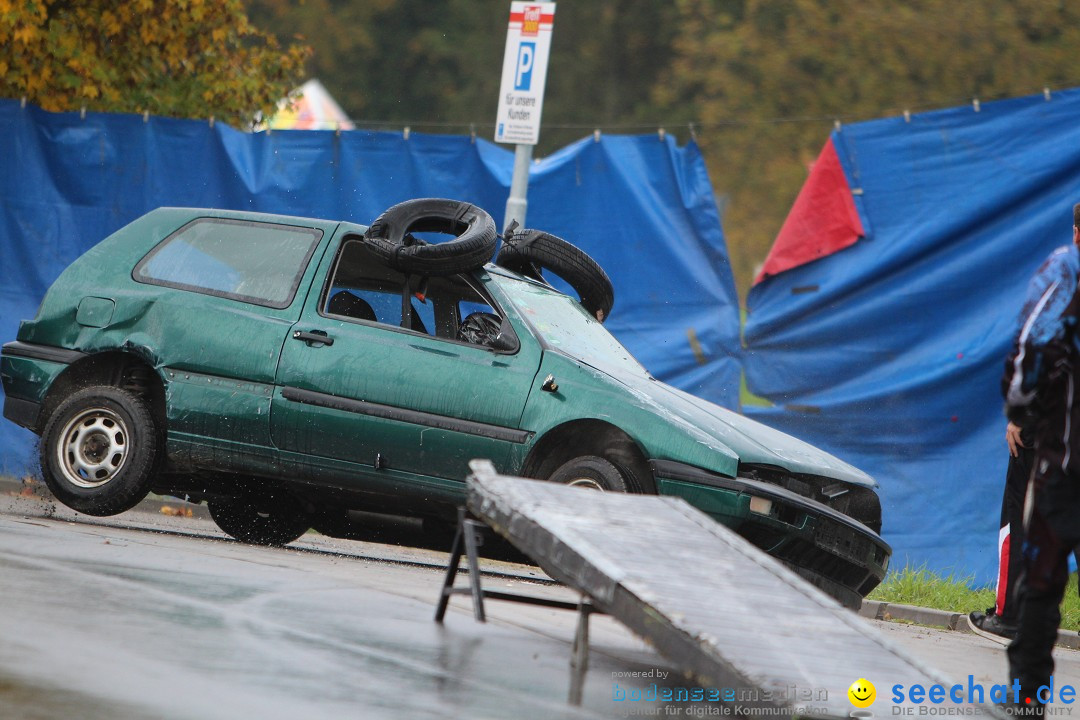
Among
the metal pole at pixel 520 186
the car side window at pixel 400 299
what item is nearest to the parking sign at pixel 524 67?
the metal pole at pixel 520 186

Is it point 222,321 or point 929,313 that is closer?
point 222,321

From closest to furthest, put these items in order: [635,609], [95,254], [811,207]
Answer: [635,609], [95,254], [811,207]

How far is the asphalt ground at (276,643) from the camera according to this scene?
4070mm

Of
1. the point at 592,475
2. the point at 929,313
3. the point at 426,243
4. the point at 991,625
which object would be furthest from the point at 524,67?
the point at 991,625

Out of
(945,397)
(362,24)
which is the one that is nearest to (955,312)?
(945,397)

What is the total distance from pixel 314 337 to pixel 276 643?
2.95m

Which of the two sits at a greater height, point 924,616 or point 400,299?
point 400,299

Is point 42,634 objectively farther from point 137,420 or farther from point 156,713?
point 137,420

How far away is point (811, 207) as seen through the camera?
10398 millimetres

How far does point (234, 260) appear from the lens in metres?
8.05

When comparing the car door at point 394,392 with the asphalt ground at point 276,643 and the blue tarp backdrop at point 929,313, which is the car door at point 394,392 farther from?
the blue tarp backdrop at point 929,313

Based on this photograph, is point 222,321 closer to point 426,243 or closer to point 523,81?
point 426,243

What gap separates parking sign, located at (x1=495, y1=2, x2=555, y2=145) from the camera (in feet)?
34.9

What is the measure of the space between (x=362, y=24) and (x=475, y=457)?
156 feet
